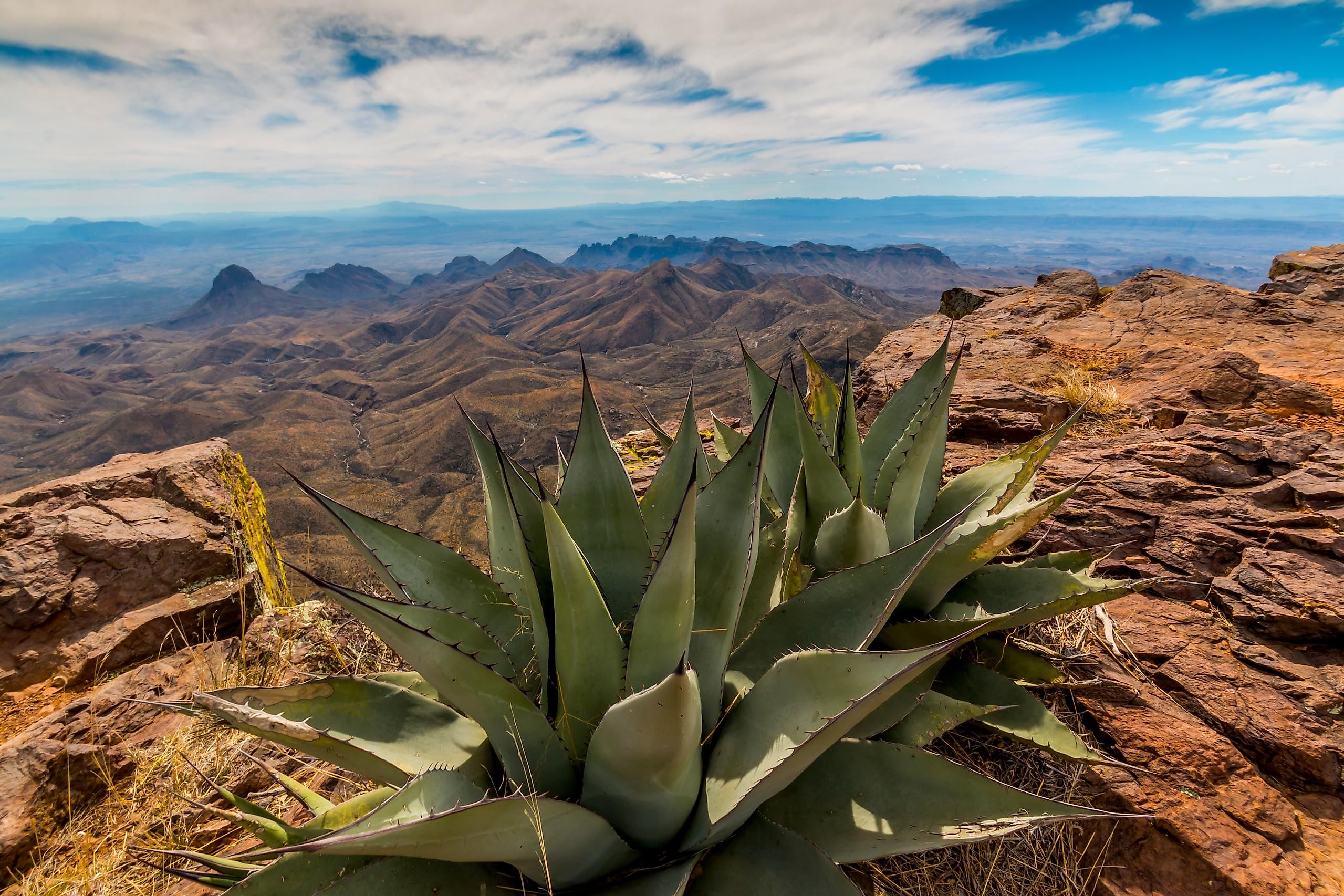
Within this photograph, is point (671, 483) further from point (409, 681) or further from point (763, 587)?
point (409, 681)

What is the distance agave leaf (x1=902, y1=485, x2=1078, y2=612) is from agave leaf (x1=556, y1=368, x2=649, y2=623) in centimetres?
110

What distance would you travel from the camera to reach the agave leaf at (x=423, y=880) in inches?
52.4

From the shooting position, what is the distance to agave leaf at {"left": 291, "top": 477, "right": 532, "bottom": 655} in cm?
180

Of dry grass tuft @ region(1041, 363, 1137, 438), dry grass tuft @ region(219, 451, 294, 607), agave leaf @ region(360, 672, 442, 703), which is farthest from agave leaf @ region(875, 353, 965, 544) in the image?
dry grass tuft @ region(219, 451, 294, 607)

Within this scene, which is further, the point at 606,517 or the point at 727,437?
the point at 727,437

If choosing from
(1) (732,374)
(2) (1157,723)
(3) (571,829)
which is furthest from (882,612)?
(1) (732,374)

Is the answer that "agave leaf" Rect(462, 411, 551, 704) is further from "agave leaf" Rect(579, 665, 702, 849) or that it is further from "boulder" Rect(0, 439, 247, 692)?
"boulder" Rect(0, 439, 247, 692)

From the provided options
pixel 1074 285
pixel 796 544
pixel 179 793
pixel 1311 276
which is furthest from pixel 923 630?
pixel 1311 276

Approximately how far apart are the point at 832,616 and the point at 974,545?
748 millimetres

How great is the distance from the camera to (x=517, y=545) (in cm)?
176

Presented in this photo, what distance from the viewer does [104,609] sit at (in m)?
3.96

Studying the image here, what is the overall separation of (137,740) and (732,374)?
123 metres

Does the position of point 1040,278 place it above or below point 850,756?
above

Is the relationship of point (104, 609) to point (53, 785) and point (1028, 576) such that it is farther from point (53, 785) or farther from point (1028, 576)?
point (1028, 576)
